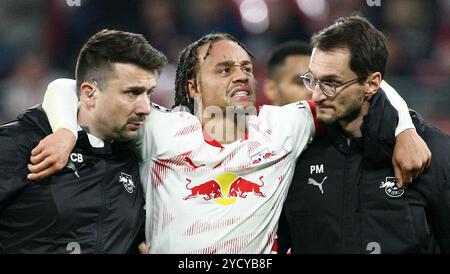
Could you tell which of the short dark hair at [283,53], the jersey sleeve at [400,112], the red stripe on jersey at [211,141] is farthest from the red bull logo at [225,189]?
the short dark hair at [283,53]

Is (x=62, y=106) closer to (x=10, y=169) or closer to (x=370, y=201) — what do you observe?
(x=10, y=169)

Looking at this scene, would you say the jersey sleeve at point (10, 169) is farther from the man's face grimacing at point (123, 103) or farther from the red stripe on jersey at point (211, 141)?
the red stripe on jersey at point (211, 141)

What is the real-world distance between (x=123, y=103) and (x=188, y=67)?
1.76ft

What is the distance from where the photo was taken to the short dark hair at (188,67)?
12.1 feet

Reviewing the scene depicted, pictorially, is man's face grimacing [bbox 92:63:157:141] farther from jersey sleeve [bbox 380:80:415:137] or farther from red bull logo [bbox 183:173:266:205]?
jersey sleeve [bbox 380:80:415:137]

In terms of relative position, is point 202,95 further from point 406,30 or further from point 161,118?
point 406,30

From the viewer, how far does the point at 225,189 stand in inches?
125

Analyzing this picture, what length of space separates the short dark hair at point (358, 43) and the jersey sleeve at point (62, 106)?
1.21 meters

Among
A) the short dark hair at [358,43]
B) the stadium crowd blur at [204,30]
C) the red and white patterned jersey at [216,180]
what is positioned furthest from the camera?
the stadium crowd blur at [204,30]
